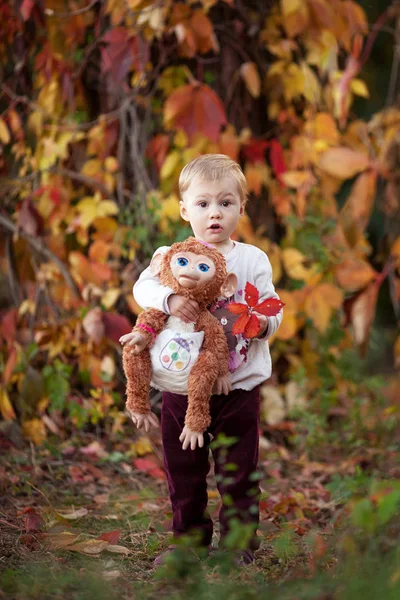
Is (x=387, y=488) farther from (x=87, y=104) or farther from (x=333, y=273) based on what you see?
(x=87, y=104)

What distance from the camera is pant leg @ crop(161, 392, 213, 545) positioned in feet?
7.75

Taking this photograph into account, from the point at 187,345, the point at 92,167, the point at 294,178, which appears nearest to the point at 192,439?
the point at 187,345

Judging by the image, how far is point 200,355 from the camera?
2.18 m

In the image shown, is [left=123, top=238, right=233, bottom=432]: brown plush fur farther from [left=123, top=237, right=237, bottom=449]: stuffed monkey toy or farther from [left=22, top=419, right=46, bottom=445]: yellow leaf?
[left=22, top=419, right=46, bottom=445]: yellow leaf

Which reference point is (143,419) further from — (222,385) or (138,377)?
(222,385)

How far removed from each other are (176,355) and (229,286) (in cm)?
24

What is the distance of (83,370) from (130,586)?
1.77 m

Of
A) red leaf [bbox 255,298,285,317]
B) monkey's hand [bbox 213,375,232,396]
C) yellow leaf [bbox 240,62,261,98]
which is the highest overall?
yellow leaf [bbox 240,62,261,98]

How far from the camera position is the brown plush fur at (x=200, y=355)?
2.16 meters

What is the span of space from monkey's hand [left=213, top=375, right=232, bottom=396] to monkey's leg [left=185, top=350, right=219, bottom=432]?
27 millimetres

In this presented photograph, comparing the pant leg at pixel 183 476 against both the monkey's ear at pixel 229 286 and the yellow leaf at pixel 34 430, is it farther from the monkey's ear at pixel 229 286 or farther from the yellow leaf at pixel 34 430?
the yellow leaf at pixel 34 430

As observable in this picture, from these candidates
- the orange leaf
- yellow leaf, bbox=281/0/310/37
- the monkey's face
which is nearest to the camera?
the monkey's face

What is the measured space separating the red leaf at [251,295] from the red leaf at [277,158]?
178cm

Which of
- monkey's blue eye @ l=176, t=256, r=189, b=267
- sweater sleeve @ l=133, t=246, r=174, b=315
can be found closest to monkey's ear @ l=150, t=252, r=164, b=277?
sweater sleeve @ l=133, t=246, r=174, b=315
